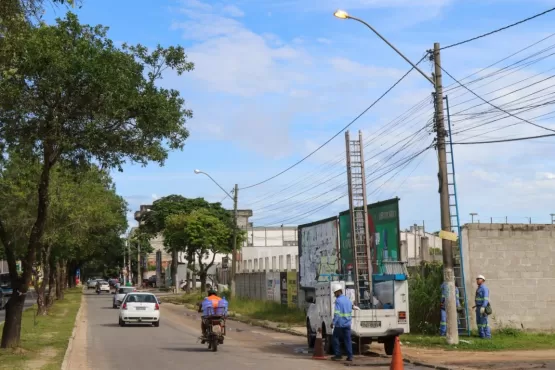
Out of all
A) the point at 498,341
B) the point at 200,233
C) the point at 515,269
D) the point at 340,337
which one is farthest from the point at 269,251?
the point at 340,337

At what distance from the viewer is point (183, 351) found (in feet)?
69.6

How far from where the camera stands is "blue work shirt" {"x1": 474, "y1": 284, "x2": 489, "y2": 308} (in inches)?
859

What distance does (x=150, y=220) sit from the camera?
89.8 m

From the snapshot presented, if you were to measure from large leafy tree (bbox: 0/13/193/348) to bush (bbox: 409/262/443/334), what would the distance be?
371 inches

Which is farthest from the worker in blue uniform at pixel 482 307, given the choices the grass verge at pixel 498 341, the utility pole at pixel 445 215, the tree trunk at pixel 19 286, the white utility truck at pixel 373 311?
the tree trunk at pixel 19 286

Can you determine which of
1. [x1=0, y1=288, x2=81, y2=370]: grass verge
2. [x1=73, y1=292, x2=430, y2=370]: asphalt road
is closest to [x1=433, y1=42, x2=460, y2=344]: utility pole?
[x1=73, y1=292, x2=430, y2=370]: asphalt road

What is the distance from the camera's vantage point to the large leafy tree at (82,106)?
1716cm

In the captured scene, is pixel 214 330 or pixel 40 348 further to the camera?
pixel 40 348

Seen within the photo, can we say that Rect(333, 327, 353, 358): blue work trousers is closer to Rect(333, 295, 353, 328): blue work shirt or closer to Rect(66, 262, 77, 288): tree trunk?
Rect(333, 295, 353, 328): blue work shirt

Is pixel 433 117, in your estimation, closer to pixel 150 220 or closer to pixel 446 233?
pixel 446 233

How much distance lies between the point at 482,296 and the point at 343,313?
18.1 feet

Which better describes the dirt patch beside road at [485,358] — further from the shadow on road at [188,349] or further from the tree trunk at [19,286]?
the tree trunk at [19,286]

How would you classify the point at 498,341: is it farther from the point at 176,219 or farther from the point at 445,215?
the point at 176,219

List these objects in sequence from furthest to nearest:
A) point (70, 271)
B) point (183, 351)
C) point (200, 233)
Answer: point (70, 271)
point (200, 233)
point (183, 351)
